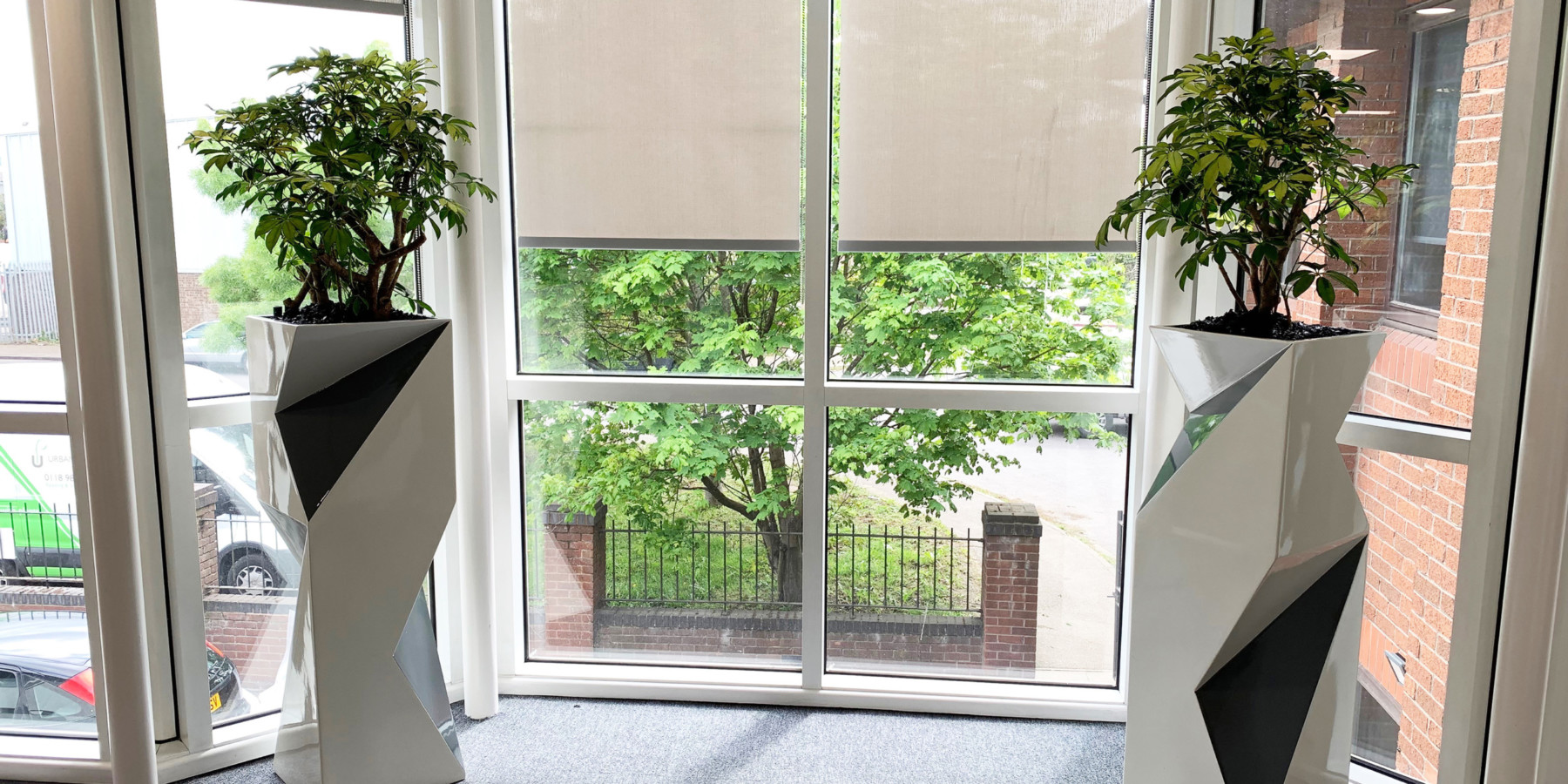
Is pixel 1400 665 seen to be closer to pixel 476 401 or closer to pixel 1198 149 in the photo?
pixel 1198 149

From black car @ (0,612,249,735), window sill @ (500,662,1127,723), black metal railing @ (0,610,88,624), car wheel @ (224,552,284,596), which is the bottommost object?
window sill @ (500,662,1127,723)

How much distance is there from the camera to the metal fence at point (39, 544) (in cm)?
271

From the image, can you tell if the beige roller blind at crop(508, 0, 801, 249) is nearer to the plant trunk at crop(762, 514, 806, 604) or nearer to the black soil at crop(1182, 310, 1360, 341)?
the plant trunk at crop(762, 514, 806, 604)

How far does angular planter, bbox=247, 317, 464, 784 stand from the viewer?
239 centimetres

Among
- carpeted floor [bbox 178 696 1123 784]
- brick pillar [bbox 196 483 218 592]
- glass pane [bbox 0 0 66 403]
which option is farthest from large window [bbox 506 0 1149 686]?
glass pane [bbox 0 0 66 403]

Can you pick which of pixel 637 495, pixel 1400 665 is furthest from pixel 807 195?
pixel 1400 665

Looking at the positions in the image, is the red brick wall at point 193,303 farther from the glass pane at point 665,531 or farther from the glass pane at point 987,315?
the glass pane at point 987,315

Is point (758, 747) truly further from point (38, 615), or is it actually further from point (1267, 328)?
point (38, 615)

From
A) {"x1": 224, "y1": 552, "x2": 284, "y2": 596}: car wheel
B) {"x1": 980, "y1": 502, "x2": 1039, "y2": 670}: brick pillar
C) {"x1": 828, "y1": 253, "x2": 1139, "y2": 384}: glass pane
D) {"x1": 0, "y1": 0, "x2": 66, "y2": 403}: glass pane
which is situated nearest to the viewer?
{"x1": 0, "y1": 0, "x2": 66, "y2": 403}: glass pane

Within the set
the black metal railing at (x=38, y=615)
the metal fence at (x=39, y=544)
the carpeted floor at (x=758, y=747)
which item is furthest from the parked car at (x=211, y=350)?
the carpeted floor at (x=758, y=747)

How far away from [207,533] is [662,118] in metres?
1.82

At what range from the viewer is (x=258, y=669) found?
291cm

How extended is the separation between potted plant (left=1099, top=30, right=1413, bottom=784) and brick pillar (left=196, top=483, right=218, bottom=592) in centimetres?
259

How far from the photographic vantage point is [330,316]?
244cm
